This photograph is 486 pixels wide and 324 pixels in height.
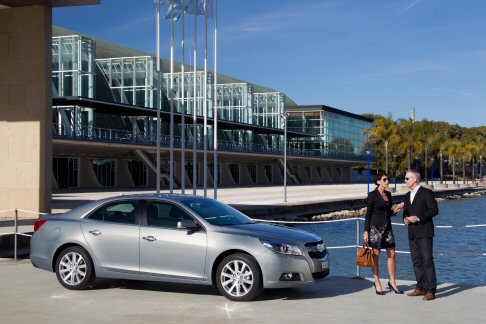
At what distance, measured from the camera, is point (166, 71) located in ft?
273

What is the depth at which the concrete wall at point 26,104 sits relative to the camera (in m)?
22.0

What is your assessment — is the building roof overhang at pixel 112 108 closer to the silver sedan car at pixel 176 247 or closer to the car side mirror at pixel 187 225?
the silver sedan car at pixel 176 247

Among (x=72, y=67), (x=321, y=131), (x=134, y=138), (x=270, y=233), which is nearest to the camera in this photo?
(x=270, y=233)

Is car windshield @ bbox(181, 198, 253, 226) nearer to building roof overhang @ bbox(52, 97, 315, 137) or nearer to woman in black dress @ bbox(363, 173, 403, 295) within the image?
woman in black dress @ bbox(363, 173, 403, 295)

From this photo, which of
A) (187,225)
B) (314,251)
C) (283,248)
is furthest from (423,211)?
(187,225)

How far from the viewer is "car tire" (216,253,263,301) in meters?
9.28

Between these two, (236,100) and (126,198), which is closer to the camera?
(126,198)

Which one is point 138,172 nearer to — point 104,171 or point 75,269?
point 104,171

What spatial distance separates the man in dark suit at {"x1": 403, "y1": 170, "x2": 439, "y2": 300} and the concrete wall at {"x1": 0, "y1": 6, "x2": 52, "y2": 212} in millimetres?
15547

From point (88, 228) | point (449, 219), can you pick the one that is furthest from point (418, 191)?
point (449, 219)

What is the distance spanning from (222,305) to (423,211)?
311 cm

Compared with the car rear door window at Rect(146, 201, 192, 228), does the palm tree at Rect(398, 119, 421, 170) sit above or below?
above

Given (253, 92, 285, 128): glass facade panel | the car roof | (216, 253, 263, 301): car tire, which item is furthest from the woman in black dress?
(253, 92, 285, 128): glass facade panel

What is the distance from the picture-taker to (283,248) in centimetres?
936
